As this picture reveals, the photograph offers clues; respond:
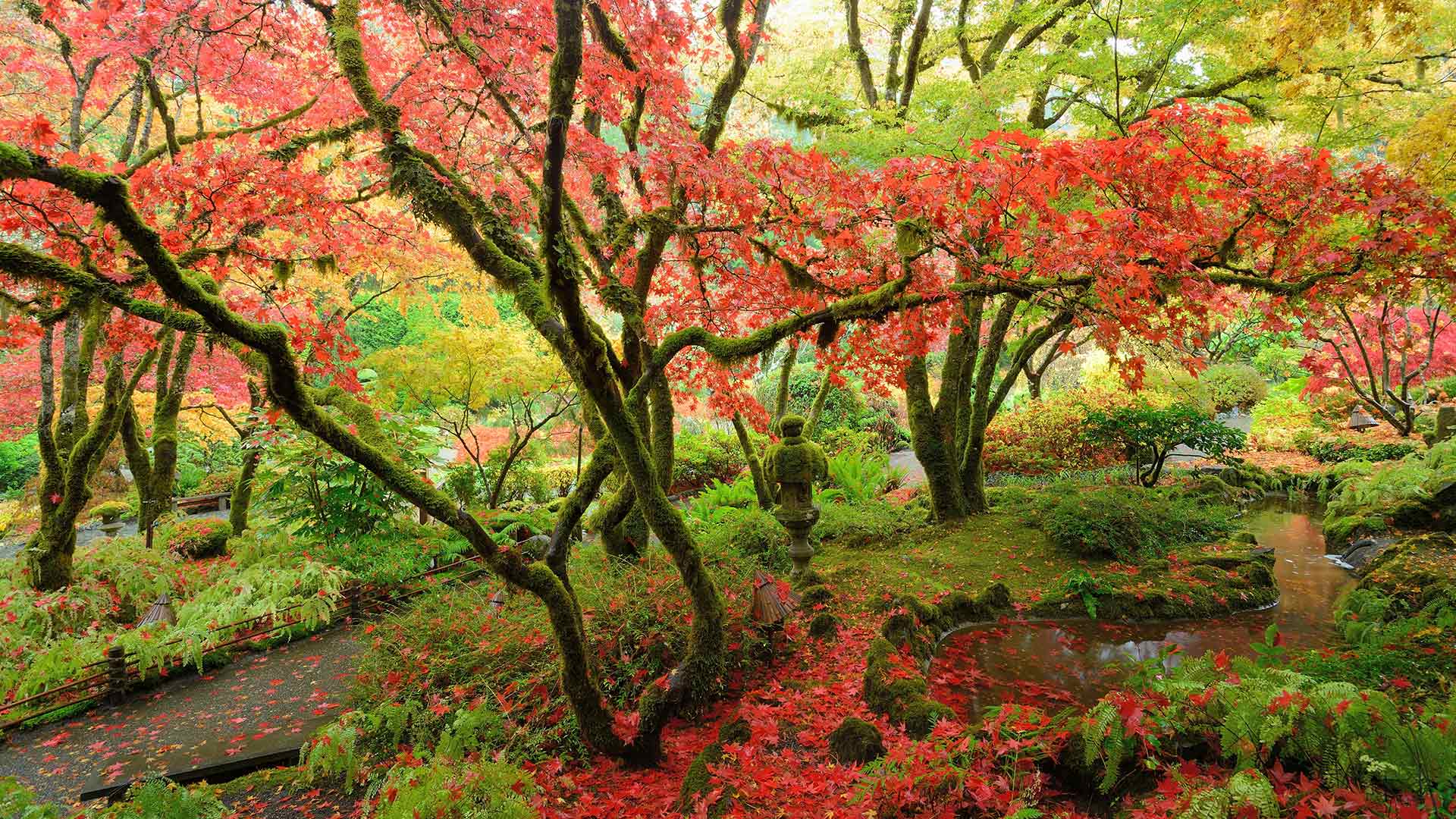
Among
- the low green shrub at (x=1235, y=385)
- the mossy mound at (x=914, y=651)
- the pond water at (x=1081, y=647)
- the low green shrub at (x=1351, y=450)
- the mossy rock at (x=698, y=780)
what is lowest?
the pond water at (x=1081, y=647)

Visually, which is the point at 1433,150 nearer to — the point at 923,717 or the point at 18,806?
the point at 923,717

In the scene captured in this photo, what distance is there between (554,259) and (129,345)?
27.2ft

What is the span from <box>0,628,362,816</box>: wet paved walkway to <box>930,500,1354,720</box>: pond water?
184 inches

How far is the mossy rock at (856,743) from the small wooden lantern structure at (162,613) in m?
6.10

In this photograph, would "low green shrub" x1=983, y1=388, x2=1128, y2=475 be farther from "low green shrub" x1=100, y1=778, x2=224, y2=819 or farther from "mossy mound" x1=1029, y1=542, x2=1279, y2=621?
"low green shrub" x1=100, y1=778, x2=224, y2=819

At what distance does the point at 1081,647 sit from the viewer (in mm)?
4891

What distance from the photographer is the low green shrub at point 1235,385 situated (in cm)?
1500

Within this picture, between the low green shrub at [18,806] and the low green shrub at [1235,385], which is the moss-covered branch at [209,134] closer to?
the low green shrub at [18,806]

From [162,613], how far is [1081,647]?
7921 millimetres

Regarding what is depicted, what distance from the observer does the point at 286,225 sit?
20.7 feet

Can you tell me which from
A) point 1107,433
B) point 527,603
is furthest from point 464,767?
point 1107,433

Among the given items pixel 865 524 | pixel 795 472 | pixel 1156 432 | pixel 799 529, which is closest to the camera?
pixel 795 472

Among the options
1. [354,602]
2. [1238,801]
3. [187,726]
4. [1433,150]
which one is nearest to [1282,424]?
[1433,150]

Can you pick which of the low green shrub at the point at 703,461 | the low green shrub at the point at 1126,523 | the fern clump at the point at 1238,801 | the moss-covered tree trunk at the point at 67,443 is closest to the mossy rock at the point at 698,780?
the fern clump at the point at 1238,801
